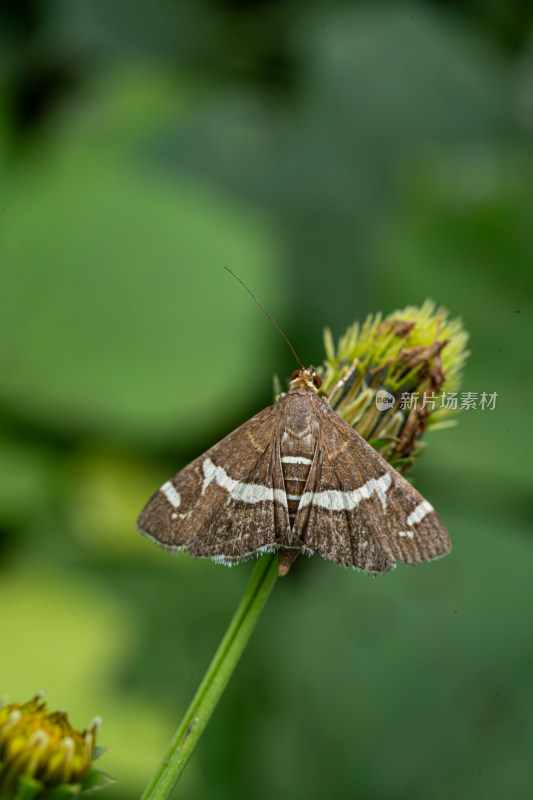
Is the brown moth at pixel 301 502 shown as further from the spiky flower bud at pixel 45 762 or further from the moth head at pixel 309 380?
the spiky flower bud at pixel 45 762

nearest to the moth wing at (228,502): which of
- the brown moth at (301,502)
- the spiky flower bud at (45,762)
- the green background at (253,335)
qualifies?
Answer: the brown moth at (301,502)

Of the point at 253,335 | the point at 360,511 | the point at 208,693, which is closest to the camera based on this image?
the point at 208,693

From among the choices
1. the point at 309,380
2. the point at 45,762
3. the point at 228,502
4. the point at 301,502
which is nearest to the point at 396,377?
the point at 309,380

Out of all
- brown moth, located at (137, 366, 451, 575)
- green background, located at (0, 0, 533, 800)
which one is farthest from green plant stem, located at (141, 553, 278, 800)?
green background, located at (0, 0, 533, 800)

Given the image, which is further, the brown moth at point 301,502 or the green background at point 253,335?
the green background at point 253,335

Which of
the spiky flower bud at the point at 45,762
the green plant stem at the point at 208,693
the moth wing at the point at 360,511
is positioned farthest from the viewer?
the moth wing at the point at 360,511

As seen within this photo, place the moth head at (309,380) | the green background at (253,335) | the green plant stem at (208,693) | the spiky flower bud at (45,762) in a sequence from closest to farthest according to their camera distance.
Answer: the green plant stem at (208,693) < the spiky flower bud at (45,762) < the moth head at (309,380) < the green background at (253,335)

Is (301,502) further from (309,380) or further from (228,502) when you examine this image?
(309,380)

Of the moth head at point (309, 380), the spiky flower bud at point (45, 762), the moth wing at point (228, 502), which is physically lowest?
the spiky flower bud at point (45, 762)
